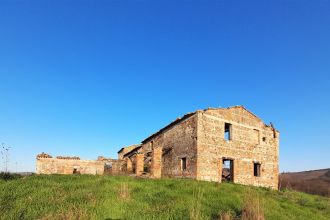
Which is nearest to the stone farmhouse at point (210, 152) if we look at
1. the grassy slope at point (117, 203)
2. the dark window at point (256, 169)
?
the dark window at point (256, 169)

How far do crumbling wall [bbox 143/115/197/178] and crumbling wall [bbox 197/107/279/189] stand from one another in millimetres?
624

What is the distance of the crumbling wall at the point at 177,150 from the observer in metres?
20.5

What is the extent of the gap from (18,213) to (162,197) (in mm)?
4444

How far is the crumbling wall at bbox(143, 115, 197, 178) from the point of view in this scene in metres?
20.5

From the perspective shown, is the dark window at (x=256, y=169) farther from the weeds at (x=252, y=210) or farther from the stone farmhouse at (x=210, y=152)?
the weeds at (x=252, y=210)

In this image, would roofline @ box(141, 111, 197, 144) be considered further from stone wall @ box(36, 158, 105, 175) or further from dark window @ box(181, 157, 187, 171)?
stone wall @ box(36, 158, 105, 175)

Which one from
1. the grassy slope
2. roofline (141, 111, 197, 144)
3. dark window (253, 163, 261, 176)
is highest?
roofline (141, 111, 197, 144)

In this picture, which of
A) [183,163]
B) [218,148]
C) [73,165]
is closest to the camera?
[218,148]

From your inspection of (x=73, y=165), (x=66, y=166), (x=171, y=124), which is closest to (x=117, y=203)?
(x=171, y=124)

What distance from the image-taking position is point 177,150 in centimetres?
2238

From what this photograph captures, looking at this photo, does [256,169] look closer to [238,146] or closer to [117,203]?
[238,146]

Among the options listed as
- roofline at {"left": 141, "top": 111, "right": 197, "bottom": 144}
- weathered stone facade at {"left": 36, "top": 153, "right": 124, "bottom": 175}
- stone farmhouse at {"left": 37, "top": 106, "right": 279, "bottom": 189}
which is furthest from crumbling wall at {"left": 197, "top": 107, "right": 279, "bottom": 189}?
weathered stone facade at {"left": 36, "top": 153, "right": 124, "bottom": 175}

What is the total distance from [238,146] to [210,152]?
308 cm

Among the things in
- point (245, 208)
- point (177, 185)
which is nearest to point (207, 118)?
point (177, 185)
